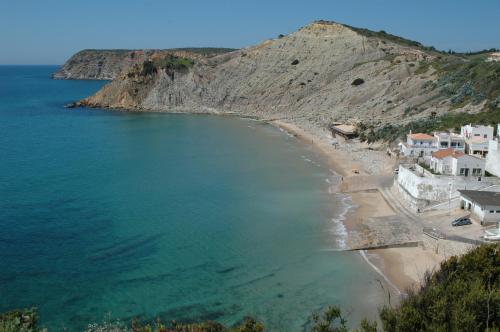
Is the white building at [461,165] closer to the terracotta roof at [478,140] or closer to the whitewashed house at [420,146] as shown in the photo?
the terracotta roof at [478,140]

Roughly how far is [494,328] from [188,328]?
29.1 ft

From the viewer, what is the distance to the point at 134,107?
10894cm

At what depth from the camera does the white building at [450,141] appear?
139ft

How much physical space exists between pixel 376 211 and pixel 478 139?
1310 centimetres

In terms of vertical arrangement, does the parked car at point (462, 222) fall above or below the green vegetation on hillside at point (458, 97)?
below

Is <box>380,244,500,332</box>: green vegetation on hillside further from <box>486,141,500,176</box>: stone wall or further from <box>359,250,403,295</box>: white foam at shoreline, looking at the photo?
<box>486,141,500,176</box>: stone wall

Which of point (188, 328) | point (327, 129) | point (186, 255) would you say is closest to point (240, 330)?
point (188, 328)

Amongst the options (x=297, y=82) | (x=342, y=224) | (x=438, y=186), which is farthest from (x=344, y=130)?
(x=297, y=82)

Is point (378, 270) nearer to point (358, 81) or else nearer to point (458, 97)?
point (458, 97)

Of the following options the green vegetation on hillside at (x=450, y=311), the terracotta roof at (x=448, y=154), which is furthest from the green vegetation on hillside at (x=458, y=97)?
the green vegetation on hillside at (x=450, y=311)

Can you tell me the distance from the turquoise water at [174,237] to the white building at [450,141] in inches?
428

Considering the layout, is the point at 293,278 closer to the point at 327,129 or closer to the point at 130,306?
the point at 130,306

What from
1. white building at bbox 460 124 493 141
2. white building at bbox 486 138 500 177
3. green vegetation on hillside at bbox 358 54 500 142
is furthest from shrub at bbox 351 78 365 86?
white building at bbox 486 138 500 177

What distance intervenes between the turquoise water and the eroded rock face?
94.9 feet
